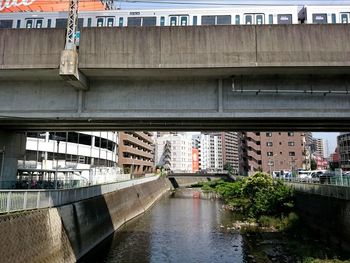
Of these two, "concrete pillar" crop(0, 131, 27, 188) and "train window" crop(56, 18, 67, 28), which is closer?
"concrete pillar" crop(0, 131, 27, 188)

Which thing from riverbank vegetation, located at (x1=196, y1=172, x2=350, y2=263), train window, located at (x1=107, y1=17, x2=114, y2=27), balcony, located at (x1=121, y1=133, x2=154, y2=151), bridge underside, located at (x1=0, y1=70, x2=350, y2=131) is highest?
train window, located at (x1=107, y1=17, x2=114, y2=27)

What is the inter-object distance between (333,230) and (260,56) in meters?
16.3

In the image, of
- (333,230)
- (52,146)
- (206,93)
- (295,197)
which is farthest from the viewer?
(52,146)

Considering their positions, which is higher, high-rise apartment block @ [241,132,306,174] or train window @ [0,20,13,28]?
train window @ [0,20,13,28]

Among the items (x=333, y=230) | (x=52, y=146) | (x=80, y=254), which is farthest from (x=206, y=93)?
(x=52, y=146)

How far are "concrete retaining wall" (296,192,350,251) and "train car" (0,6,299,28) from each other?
1534cm

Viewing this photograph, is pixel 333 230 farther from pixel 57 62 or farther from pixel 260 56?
pixel 57 62

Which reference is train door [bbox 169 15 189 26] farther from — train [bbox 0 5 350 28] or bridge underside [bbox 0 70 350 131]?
bridge underside [bbox 0 70 350 131]

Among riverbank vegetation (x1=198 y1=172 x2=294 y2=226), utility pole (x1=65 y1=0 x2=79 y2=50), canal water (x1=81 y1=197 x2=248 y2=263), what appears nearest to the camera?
utility pole (x1=65 y1=0 x2=79 y2=50)

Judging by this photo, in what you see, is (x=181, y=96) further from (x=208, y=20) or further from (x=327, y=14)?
(x=327, y=14)

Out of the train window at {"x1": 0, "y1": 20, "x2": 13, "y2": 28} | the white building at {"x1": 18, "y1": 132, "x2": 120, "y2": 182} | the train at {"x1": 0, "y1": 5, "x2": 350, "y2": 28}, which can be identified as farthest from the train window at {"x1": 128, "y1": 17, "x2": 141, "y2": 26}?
the white building at {"x1": 18, "y1": 132, "x2": 120, "y2": 182}

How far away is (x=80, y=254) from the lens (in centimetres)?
2303

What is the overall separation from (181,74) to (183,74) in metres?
0.10

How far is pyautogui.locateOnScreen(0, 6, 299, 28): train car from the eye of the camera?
28.1 m
